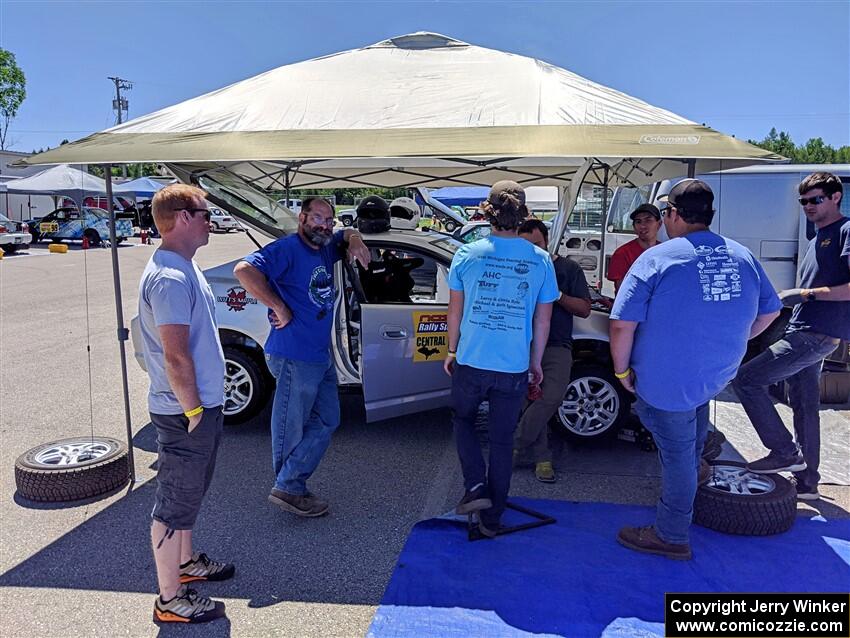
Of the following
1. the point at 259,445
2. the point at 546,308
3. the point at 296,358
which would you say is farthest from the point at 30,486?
the point at 546,308

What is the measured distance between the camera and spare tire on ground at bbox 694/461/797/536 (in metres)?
3.77

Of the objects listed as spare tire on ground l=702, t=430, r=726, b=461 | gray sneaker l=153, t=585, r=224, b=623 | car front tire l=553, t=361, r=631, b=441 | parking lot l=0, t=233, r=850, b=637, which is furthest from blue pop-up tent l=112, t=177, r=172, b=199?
gray sneaker l=153, t=585, r=224, b=623

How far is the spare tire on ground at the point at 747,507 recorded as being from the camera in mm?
3773

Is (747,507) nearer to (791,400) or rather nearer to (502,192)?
(791,400)

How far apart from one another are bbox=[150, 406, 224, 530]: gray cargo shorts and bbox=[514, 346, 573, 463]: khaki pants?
7.99ft

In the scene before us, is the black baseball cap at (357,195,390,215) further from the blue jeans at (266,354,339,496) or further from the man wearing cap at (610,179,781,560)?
the man wearing cap at (610,179,781,560)

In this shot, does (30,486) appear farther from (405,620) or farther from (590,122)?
(590,122)

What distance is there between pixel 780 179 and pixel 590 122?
15.4 ft

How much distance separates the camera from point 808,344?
4070mm

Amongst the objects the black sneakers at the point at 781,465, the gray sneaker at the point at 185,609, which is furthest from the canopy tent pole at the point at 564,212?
the gray sneaker at the point at 185,609

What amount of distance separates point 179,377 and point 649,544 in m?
2.58

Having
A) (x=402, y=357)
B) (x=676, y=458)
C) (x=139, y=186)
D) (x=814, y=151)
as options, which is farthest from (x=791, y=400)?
(x=814, y=151)

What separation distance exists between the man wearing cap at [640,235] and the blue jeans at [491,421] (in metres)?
1.89

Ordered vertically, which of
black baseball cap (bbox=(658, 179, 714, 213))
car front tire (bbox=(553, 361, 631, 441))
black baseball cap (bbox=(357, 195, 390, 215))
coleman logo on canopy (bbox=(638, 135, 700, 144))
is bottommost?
car front tire (bbox=(553, 361, 631, 441))
